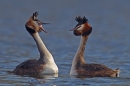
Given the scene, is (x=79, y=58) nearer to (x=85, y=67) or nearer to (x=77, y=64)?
(x=77, y=64)

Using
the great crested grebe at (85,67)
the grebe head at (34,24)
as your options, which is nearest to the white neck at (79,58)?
the great crested grebe at (85,67)

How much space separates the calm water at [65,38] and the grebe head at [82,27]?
137 cm

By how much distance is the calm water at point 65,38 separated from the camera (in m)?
18.1

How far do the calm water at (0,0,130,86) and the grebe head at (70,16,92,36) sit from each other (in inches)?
53.9

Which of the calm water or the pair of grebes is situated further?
the pair of grebes

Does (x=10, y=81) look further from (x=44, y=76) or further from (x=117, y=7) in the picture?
(x=117, y=7)

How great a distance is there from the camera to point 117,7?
5050 centimetres

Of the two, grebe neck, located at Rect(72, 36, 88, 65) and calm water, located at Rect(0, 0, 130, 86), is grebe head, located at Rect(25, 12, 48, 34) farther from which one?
calm water, located at Rect(0, 0, 130, 86)

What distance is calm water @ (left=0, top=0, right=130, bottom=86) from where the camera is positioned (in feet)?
59.4

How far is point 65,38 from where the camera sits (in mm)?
31734

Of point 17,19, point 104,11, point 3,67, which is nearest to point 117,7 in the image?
point 104,11

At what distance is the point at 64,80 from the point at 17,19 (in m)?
26.0

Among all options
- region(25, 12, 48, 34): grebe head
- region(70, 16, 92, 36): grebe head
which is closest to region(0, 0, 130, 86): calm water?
region(70, 16, 92, 36): grebe head

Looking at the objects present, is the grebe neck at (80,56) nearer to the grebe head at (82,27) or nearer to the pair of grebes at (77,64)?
the pair of grebes at (77,64)
